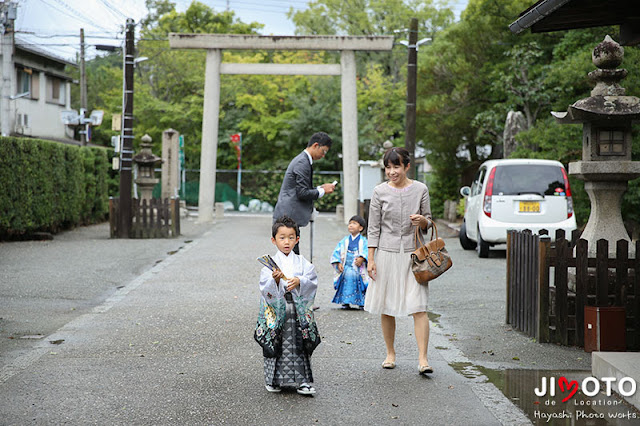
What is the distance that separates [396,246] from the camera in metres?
5.94

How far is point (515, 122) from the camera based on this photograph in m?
20.4

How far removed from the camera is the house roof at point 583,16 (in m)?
6.31

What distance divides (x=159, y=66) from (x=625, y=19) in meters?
36.0

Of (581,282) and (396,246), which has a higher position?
(396,246)

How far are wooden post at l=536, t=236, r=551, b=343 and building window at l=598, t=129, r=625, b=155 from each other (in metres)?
1.54

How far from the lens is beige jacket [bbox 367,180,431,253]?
593 centimetres

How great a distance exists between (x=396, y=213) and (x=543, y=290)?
183 cm

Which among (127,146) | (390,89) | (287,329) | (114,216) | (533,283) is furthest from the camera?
(390,89)

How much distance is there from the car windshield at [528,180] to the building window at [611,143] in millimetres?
6358

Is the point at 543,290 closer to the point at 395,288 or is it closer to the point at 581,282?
the point at 581,282

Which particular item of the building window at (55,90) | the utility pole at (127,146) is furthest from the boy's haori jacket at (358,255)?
the building window at (55,90)

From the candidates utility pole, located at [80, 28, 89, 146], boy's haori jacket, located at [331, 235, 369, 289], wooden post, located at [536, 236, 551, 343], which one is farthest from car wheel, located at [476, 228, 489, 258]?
utility pole, located at [80, 28, 89, 146]

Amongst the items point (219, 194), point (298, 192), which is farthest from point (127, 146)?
point (219, 194)

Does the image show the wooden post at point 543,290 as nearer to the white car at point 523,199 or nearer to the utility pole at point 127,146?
the white car at point 523,199
